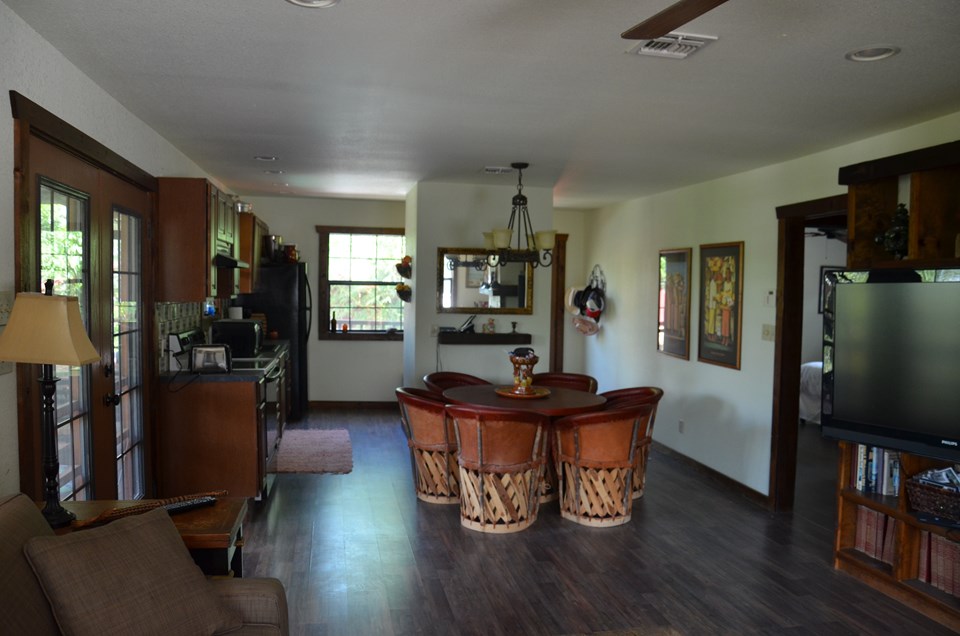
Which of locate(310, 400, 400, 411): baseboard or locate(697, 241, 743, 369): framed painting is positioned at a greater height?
locate(697, 241, 743, 369): framed painting

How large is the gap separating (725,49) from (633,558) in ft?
8.81

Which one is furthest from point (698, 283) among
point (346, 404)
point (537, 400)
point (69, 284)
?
point (69, 284)

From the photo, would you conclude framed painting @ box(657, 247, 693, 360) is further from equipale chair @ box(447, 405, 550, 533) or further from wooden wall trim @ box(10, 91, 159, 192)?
wooden wall trim @ box(10, 91, 159, 192)

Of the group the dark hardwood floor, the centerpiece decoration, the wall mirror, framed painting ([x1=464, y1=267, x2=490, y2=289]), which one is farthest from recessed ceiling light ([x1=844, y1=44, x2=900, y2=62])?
framed painting ([x1=464, y1=267, x2=490, y2=289])

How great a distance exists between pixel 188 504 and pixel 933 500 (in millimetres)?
3178

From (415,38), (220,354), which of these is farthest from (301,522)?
(415,38)

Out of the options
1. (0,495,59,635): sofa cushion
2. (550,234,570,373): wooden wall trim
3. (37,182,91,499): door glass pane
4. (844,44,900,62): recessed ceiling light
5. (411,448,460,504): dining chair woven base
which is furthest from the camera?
Answer: (550,234,570,373): wooden wall trim

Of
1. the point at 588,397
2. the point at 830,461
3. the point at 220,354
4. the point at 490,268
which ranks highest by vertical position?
the point at 490,268

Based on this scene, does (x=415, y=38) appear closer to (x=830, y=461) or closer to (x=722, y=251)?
(x=722, y=251)

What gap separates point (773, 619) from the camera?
10.9 feet

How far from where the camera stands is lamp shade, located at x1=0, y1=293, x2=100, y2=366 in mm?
2127

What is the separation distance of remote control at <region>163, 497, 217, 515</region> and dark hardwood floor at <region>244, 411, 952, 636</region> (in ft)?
2.87

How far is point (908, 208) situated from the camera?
386 cm

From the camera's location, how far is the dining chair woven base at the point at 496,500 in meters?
4.43
